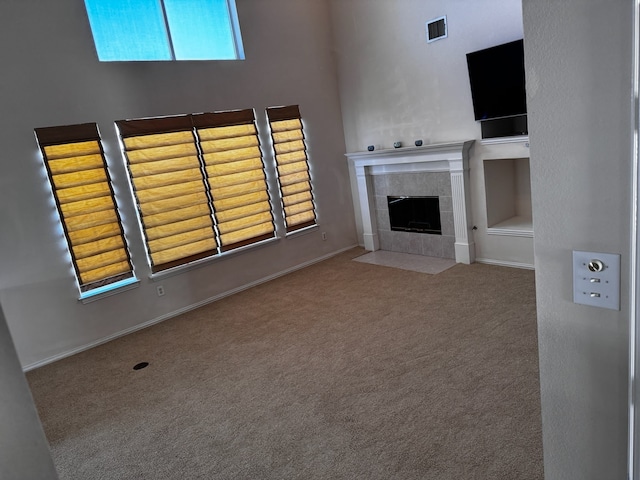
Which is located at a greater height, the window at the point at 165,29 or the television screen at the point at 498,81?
the window at the point at 165,29

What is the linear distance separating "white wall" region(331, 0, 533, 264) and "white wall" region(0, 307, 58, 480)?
4600mm

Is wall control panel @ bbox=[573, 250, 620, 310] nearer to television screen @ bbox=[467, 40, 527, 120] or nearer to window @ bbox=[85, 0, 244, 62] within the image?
television screen @ bbox=[467, 40, 527, 120]

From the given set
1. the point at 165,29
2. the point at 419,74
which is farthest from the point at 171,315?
the point at 419,74

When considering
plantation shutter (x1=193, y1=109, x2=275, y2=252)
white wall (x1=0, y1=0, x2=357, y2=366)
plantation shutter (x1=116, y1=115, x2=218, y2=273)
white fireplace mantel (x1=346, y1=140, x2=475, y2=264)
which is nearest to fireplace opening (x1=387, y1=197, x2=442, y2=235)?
white fireplace mantel (x1=346, y1=140, x2=475, y2=264)

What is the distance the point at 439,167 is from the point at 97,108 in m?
3.80

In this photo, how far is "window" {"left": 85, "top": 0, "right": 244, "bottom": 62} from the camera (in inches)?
171

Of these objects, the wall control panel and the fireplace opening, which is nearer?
the wall control panel

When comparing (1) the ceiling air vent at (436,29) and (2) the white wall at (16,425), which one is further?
(1) the ceiling air vent at (436,29)

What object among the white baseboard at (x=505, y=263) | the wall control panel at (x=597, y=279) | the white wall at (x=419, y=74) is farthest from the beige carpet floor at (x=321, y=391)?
the wall control panel at (x=597, y=279)

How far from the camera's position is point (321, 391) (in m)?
2.98

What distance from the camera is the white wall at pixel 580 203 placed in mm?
910

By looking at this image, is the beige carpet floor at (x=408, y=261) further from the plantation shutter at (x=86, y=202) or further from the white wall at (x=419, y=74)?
the plantation shutter at (x=86, y=202)

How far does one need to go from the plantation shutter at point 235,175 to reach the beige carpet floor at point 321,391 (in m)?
1.06

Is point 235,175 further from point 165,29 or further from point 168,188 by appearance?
point 165,29
